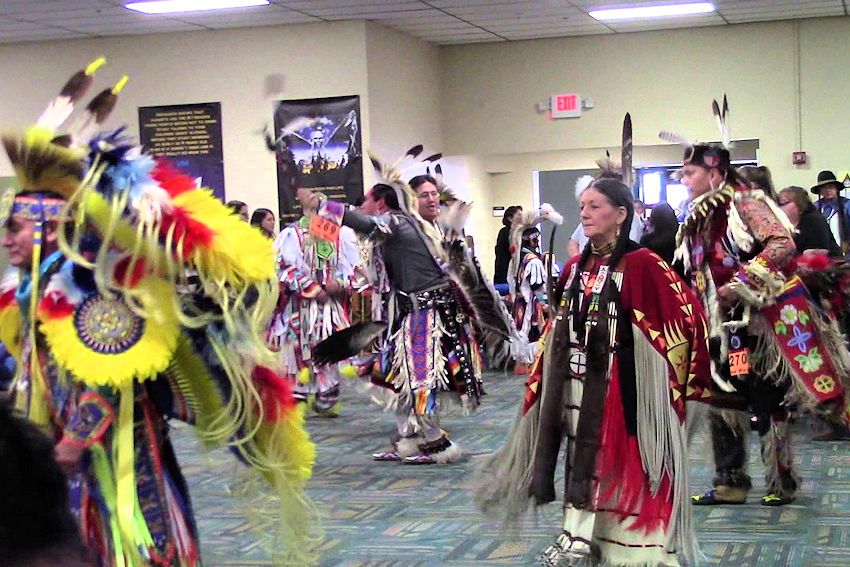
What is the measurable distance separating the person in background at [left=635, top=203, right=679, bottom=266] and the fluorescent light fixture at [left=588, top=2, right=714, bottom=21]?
206 inches

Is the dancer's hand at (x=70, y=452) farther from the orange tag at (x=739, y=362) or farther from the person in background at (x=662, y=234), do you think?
the person in background at (x=662, y=234)

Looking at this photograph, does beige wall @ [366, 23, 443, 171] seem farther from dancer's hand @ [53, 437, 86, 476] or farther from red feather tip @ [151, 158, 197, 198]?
dancer's hand @ [53, 437, 86, 476]

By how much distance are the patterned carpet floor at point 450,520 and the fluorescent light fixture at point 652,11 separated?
4930 mm

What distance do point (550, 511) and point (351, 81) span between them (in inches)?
238

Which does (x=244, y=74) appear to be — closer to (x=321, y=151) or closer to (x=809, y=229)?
(x=321, y=151)

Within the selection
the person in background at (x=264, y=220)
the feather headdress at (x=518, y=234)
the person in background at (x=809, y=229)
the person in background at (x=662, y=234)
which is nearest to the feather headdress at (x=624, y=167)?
the person in background at (x=662, y=234)

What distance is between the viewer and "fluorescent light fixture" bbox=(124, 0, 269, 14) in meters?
9.15

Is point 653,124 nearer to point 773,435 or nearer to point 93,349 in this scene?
point 773,435

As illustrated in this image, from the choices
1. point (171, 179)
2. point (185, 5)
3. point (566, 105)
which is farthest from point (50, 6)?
point (171, 179)

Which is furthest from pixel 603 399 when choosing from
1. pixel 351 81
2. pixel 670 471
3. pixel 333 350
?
pixel 351 81

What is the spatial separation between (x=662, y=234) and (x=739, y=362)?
0.88 m


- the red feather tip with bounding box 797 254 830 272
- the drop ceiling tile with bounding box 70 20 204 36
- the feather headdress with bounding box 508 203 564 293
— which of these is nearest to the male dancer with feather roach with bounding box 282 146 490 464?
the red feather tip with bounding box 797 254 830 272

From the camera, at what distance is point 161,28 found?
33.4ft

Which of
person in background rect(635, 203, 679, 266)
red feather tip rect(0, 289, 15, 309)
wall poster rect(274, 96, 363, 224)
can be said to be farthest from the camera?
wall poster rect(274, 96, 363, 224)
